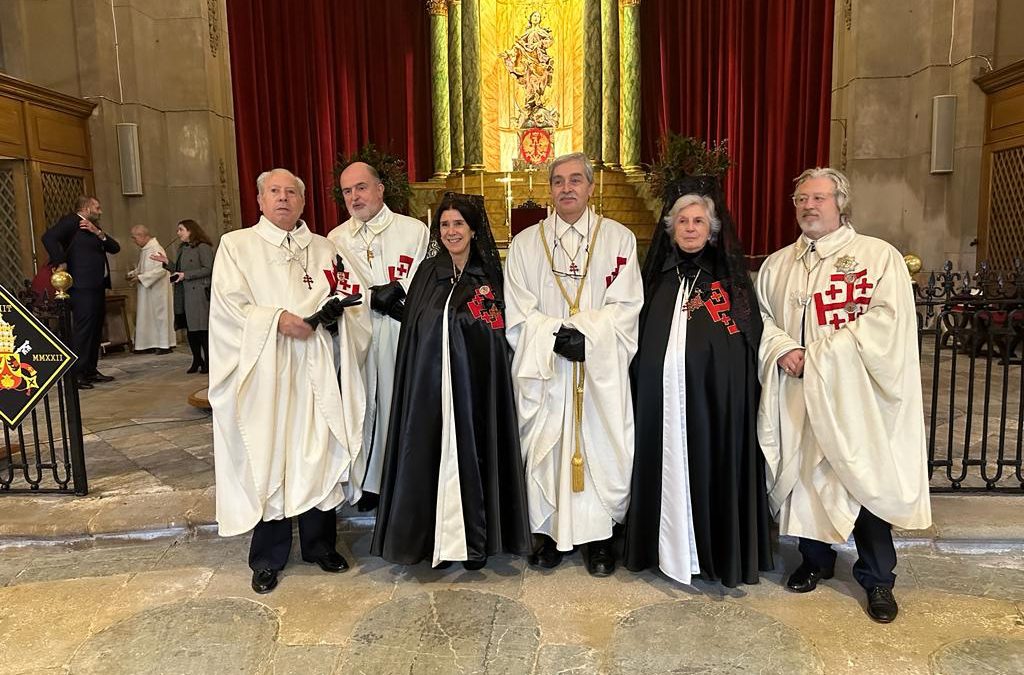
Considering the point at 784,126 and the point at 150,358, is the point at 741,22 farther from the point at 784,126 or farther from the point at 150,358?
the point at 150,358

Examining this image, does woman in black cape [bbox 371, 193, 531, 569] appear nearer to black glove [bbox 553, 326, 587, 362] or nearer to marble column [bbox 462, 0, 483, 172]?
black glove [bbox 553, 326, 587, 362]

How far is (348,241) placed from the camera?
344 centimetres

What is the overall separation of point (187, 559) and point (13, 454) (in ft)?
6.23

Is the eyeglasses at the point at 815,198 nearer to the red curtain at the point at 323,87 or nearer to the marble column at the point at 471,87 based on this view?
the marble column at the point at 471,87

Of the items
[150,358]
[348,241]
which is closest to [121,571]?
[348,241]

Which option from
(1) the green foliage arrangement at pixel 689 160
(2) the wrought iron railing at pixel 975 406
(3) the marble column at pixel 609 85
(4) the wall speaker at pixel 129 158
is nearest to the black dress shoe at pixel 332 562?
(2) the wrought iron railing at pixel 975 406

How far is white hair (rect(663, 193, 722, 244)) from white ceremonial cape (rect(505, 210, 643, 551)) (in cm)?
23

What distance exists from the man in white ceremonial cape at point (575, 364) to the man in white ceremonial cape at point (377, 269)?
2.07 feet

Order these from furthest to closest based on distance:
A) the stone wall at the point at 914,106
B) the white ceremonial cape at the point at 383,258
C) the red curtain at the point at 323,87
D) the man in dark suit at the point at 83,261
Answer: the red curtain at the point at 323,87 → the stone wall at the point at 914,106 → the man in dark suit at the point at 83,261 → the white ceremonial cape at the point at 383,258

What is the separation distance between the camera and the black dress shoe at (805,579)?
2.66m

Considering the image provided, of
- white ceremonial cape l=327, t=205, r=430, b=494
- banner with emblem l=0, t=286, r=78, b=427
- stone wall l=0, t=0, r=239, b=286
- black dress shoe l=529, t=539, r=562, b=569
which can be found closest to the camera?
black dress shoe l=529, t=539, r=562, b=569

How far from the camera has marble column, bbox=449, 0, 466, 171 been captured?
10.0 metres

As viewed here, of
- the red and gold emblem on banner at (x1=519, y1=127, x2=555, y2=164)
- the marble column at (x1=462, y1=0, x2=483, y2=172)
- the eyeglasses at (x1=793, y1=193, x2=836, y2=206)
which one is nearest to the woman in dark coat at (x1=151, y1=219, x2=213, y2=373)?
the marble column at (x1=462, y1=0, x2=483, y2=172)

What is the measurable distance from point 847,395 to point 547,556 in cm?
127
